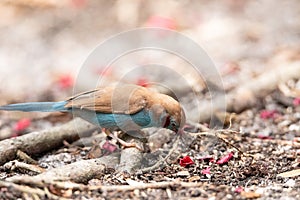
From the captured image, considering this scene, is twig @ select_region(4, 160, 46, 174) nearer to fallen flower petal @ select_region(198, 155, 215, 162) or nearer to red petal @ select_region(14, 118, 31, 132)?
fallen flower petal @ select_region(198, 155, 215, 162)

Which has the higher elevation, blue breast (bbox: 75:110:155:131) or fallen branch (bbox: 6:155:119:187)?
blue breast (bbox: 75:110:155:131)

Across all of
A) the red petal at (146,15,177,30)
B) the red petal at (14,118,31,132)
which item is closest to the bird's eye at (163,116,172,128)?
the red petal at (14,118,31,132)

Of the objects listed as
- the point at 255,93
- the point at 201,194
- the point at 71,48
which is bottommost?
the point at 201,194

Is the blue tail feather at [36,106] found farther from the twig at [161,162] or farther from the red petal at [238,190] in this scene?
the red petal at [238,190]

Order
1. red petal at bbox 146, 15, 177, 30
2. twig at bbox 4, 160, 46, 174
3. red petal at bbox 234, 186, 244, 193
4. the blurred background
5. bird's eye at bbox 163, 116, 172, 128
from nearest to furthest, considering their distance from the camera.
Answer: red petal at bbox 234, 186, 244, 193
twig at bbox 4, 160, 46, 174
bird's eye at bbox 163, 116, 172, 128
the blurred background
red petal at bbox 146, 15, 177, 30

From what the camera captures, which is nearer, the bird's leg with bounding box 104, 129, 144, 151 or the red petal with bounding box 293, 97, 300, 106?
the bird's leg with bounding box 104, 129, 144, 151

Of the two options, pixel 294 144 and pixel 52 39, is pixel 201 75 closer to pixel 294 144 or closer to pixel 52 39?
pixel 294 144

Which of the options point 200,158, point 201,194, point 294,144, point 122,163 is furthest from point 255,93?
point 201,194

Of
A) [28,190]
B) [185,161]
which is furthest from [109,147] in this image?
[28,190]
